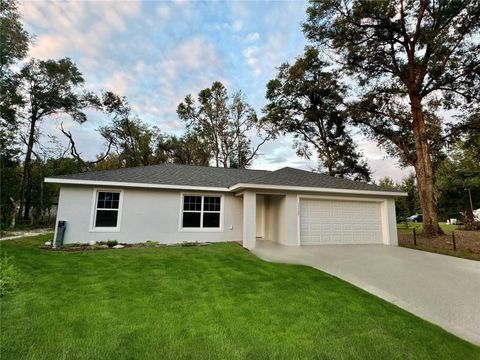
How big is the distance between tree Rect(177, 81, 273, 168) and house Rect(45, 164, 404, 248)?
50.6 feet

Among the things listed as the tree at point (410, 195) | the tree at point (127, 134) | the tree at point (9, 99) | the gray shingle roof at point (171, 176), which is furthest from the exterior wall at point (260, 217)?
the tree at point (410, 195)

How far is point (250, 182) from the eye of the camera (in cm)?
966

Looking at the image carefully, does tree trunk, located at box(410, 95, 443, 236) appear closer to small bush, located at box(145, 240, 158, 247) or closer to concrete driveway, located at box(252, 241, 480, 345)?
concrete driveway, located at box(252, 241, 480, 345)

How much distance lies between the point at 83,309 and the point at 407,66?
2051 cm

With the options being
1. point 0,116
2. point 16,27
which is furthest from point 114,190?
point 0,116

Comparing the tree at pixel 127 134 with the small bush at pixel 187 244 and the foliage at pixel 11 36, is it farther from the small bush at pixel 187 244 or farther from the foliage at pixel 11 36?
the small bush at pixel 187 244

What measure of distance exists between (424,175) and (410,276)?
1106cm

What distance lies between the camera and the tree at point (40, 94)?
19.7m

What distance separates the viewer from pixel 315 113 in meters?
22.1

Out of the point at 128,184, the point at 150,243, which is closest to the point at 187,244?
the point at 150,243

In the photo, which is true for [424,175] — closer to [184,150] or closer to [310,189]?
[310,189]

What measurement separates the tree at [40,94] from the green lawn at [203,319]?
61.8ft

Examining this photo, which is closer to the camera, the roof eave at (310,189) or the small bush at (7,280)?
the small bush at (7,280)

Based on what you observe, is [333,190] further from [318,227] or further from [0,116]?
[0,116]
